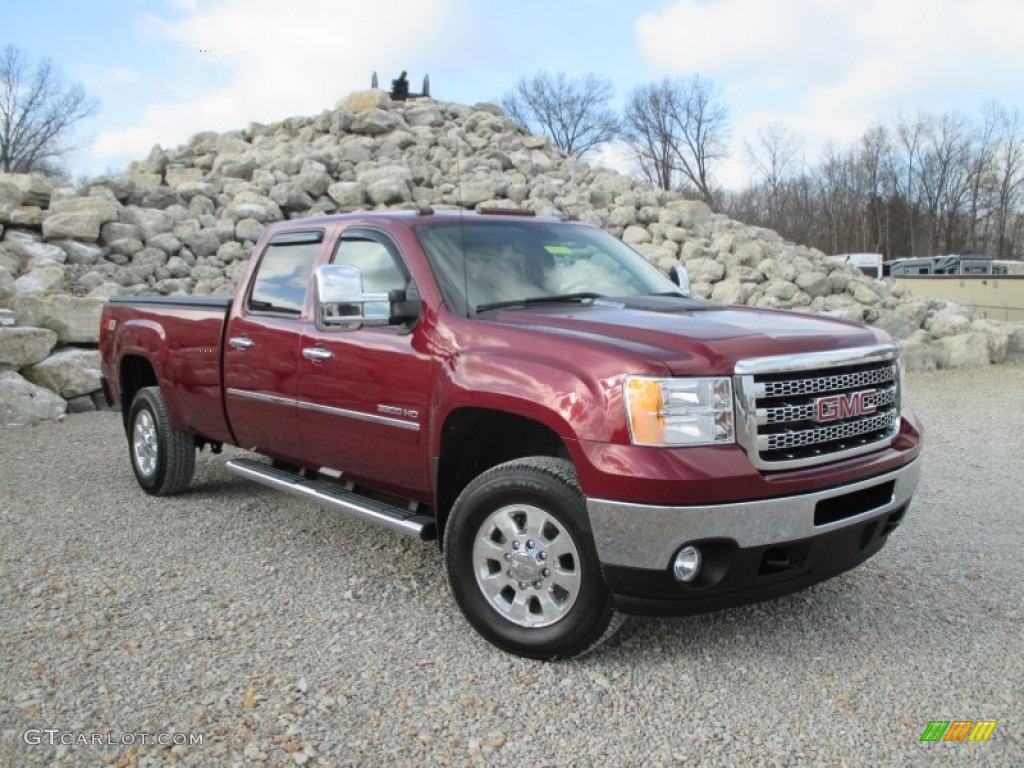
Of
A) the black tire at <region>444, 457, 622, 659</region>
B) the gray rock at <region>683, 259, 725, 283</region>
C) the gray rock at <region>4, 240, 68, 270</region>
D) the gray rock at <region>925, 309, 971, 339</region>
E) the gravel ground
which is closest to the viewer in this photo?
the gravel ground

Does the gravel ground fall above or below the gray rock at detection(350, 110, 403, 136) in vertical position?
below

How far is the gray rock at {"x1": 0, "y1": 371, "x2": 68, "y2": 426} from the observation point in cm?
985

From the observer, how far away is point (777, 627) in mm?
4152

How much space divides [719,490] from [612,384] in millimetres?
559

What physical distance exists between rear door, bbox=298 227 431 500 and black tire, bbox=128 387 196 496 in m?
1.86

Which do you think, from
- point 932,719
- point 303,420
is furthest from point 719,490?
point 303,420

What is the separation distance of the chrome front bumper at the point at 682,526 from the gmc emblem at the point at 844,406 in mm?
347

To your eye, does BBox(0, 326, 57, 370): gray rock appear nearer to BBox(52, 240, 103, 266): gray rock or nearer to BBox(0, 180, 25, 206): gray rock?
BBox(52, 240, 103, 266): gray rock

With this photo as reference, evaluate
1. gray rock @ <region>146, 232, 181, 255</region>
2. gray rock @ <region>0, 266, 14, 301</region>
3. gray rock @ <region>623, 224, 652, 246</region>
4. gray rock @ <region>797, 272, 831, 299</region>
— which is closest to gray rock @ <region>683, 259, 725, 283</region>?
gray rock @ <region>623, 224, 652, 246</region>

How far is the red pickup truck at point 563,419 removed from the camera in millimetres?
3400

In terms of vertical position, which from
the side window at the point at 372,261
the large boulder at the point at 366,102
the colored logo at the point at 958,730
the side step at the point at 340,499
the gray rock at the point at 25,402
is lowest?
the colored logo at the point at 958,730

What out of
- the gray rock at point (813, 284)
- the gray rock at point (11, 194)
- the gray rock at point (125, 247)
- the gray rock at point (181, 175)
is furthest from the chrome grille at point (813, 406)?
the gray rock at point (181, 175)

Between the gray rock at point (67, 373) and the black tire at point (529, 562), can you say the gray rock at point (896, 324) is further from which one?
the black tire at point (529, 562)

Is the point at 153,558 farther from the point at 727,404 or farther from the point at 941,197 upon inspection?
the point at 941,197
